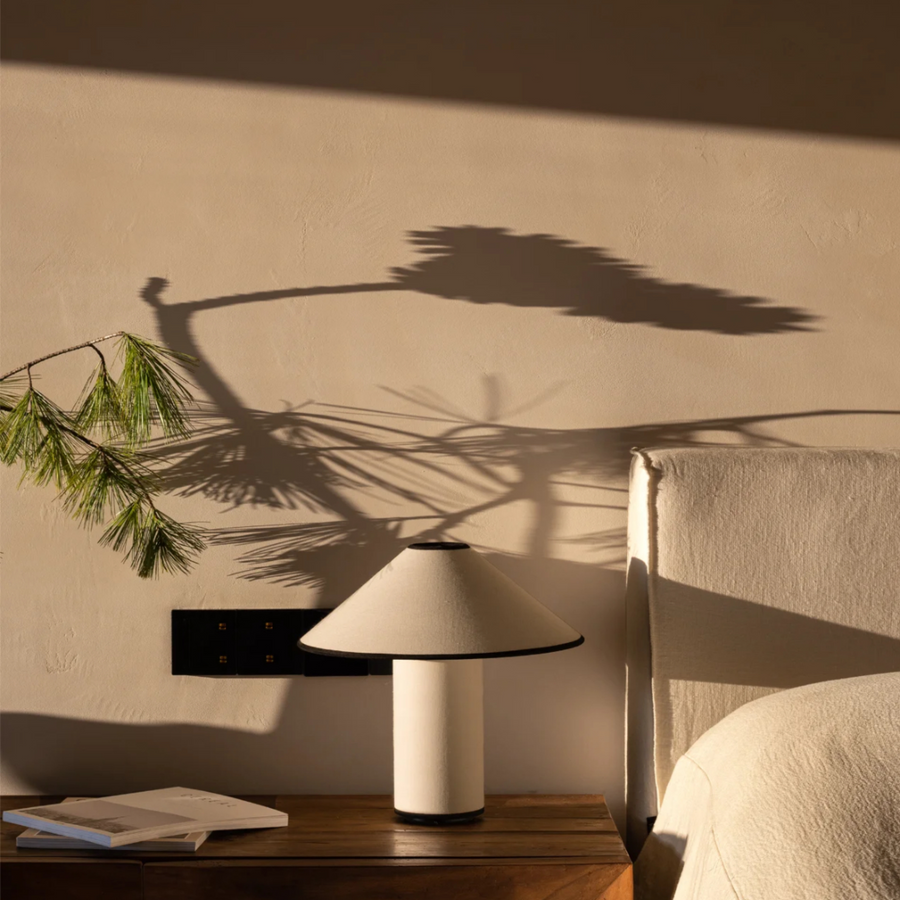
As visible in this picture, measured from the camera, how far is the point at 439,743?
1339mm

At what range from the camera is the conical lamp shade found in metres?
1.24

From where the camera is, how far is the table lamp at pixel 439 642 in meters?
1.26

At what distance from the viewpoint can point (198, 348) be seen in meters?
1.58

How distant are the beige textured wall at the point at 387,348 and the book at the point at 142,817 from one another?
7.3 inches

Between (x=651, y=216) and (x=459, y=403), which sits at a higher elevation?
(x=651, y=216)

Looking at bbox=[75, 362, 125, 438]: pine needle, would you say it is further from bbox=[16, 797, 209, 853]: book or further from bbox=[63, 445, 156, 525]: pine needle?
bbox=[16, 797, 209, 853]: book

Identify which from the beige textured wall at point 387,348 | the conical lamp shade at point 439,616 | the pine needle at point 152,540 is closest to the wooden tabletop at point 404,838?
the beige textured wall at point 387,348

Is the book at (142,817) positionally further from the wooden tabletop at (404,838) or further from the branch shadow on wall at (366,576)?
the branch shadow on wall at (366,576)

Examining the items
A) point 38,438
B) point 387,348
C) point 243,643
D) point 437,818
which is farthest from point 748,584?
point 38,438

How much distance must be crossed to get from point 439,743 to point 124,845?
406 millimetres

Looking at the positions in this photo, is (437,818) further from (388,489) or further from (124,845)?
(388,489)

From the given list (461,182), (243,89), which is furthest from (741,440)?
(243,89)

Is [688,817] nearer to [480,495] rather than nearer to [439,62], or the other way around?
[480,495]

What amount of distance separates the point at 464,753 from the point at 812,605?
0.52 metres
